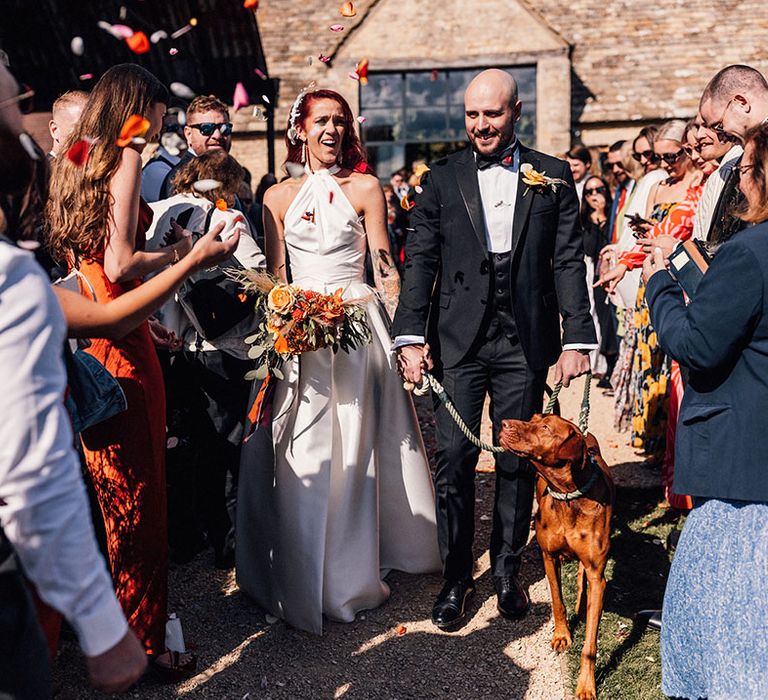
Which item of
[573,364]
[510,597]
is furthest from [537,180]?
[510,597]

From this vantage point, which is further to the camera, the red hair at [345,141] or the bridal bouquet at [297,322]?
the red hair at [345,141]

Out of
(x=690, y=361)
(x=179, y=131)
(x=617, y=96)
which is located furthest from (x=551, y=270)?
(x=617, y=96)

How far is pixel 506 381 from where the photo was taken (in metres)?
4.19

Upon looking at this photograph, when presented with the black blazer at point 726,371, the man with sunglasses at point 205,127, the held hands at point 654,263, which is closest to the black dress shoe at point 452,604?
the black blazer at point 726,371

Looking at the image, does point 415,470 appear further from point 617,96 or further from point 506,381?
point 617,96

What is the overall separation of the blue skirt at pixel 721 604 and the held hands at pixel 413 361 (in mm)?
1641

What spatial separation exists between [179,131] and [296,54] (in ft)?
53.6

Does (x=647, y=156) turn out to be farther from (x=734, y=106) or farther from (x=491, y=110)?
(x=734, y=106)

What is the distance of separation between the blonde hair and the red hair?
4.22 ft

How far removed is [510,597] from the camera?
4234 millimetres

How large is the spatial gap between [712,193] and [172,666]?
11.7ft

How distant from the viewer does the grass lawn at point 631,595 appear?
363cm

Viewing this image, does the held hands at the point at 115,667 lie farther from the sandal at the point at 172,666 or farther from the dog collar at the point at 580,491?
the dog collar at the point at 580,491

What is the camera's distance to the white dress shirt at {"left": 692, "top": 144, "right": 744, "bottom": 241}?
13.3ft
